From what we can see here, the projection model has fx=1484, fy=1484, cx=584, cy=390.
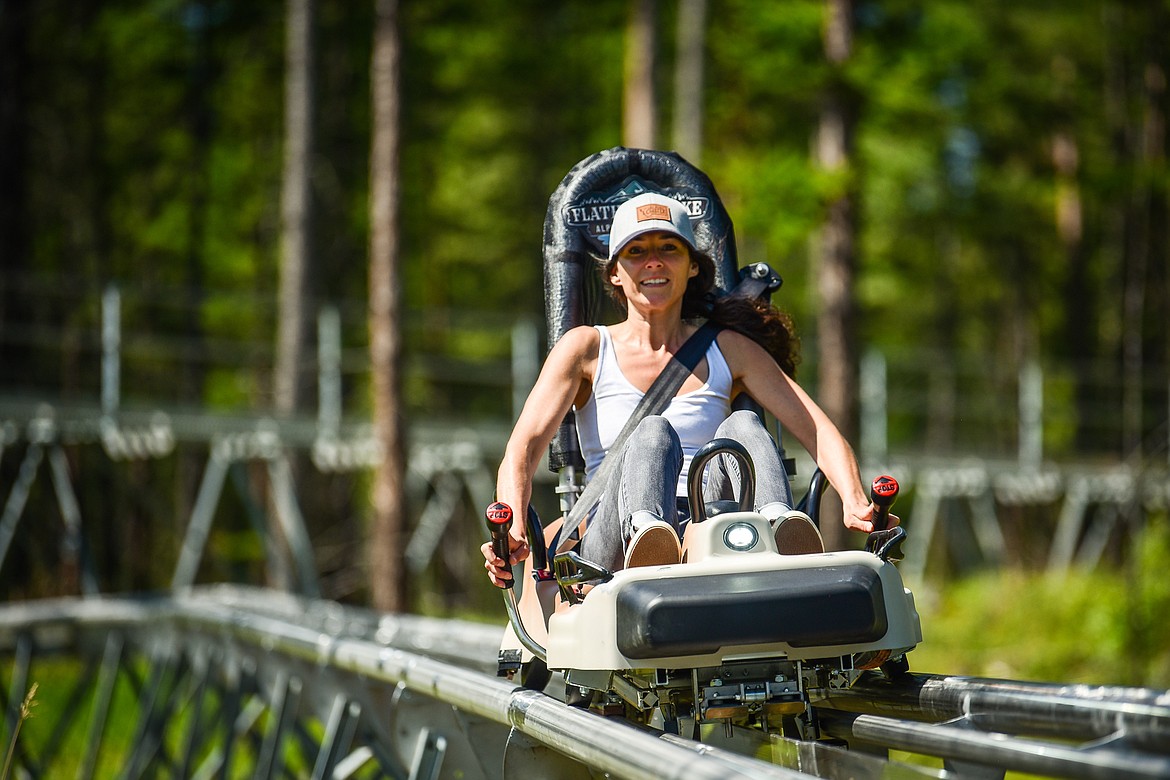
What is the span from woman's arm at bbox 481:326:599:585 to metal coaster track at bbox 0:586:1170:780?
0.45 metres

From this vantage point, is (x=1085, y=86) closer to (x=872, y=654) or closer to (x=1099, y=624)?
(x=1099, y=624)

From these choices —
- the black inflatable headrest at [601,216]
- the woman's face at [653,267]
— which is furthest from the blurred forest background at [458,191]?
the woman's face at [653,267]

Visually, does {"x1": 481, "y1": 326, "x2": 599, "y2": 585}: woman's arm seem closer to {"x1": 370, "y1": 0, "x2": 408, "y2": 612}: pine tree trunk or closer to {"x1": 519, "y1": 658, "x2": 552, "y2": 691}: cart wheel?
{"x1": 519, "y1": 658, "x2": 552, "y2": 691}: cart wheel

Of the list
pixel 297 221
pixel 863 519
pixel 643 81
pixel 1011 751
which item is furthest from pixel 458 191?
pixel 1011 751

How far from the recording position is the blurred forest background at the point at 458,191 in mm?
22328

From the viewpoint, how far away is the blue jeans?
12.7 feet

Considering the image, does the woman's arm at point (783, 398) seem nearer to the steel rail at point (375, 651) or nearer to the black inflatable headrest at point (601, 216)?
the black inflatable headrest at point (601, 216)

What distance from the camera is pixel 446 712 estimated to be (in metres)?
4.73

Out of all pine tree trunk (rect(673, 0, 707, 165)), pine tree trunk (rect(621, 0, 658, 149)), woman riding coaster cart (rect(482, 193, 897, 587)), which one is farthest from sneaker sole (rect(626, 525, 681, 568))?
pine tree trunk (rect(673, 0, 707, 165))

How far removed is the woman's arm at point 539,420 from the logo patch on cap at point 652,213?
0.38m

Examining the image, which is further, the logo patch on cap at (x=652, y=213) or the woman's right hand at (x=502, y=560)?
the logo patch on cap at (x=652, y=213)

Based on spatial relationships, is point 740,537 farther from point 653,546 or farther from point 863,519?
point 863,519

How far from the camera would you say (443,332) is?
30.4 metres

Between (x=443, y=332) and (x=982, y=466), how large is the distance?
12.4 m
